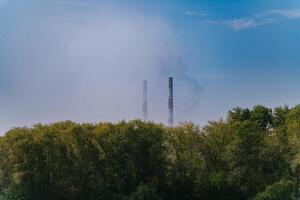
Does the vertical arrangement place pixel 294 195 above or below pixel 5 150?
below

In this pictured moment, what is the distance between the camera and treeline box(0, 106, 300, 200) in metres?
45.8

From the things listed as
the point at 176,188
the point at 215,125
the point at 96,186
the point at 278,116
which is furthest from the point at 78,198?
the point at 278,116

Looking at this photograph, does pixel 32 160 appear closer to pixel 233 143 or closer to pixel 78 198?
pixel 78 198

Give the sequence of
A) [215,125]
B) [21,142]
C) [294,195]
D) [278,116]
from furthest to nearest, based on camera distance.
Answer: [278,116]
[215,125]
[21,142]
[294,195]

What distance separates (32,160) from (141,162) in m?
8.22

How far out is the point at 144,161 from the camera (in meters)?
47.5

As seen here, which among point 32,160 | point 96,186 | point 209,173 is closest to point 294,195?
point 209,173

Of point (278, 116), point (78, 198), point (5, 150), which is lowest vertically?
point (78, 198)

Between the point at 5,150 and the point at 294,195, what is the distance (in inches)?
831

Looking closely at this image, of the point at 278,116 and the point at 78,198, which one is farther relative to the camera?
the point at 278,116

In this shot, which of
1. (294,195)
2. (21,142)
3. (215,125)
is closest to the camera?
(294,195)

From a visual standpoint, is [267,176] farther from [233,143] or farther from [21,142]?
[21,142]

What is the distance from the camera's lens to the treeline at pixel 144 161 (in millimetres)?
45781

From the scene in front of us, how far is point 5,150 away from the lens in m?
46.0
